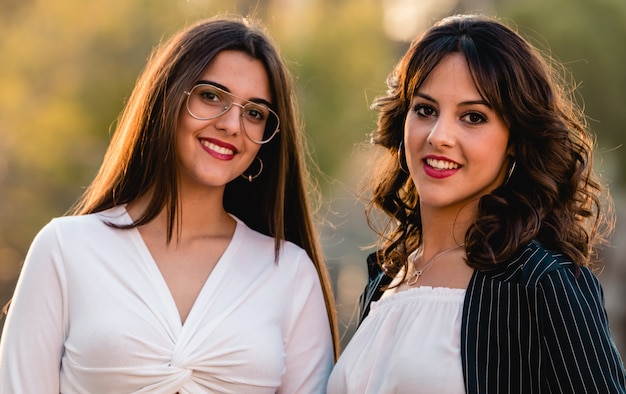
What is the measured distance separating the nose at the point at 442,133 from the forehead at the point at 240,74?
806 millimetres

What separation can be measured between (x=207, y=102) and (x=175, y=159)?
25 cm

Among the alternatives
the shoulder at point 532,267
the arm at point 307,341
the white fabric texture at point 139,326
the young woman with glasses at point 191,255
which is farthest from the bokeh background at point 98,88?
the shoulder at point 532,267

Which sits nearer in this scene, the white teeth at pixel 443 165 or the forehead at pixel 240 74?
the white teeth at pixel 443 165

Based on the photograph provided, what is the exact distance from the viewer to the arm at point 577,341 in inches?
117

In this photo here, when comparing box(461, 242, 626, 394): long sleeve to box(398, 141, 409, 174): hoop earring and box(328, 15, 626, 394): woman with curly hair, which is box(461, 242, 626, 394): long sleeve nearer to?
box(328, 15, 626, 394): woman with curly hair

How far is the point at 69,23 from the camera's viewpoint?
15.4 meters

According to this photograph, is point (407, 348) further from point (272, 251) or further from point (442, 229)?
point (272, 251)

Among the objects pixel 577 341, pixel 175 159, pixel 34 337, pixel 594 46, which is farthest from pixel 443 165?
pixel 594 46

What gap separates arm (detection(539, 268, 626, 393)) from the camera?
296cm

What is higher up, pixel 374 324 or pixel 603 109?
pixel 603 109

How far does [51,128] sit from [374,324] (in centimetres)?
1272

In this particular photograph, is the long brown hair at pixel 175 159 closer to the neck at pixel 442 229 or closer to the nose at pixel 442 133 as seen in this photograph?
the neck at pixel 442 229

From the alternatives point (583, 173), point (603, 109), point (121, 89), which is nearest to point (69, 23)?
point (121, 89)

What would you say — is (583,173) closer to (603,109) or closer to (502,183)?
(502,183)
